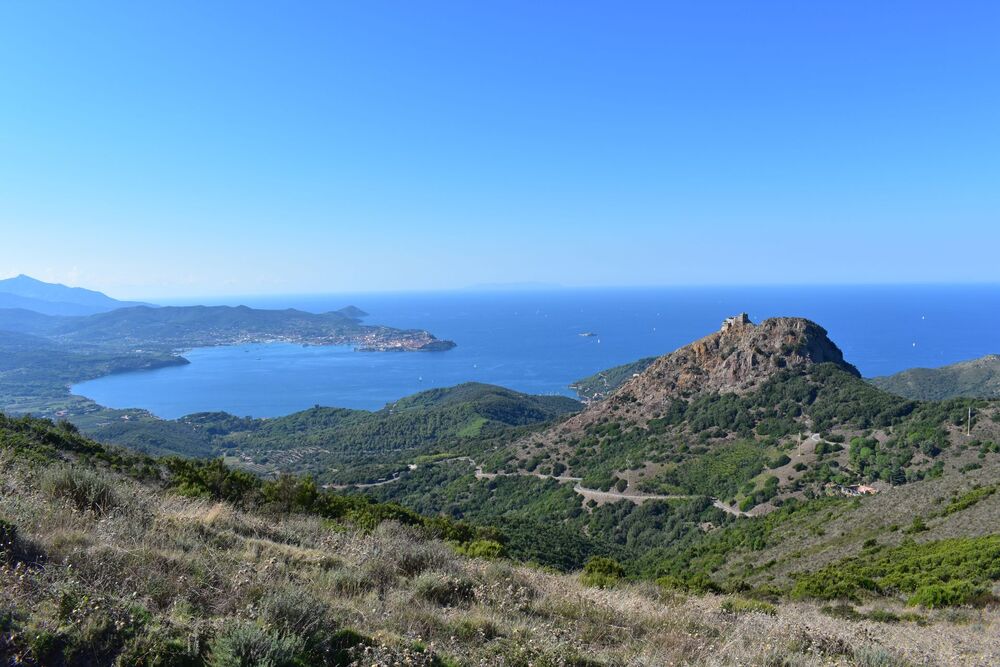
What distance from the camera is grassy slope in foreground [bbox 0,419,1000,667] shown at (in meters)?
3.28

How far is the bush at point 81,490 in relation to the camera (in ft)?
18.7

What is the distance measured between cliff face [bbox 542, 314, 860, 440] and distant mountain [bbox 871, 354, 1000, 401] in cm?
4085

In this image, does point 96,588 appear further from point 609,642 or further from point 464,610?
point 609,642

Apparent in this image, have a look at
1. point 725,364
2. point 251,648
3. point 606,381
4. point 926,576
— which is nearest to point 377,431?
point 725,364

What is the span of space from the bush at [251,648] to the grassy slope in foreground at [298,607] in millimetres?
11

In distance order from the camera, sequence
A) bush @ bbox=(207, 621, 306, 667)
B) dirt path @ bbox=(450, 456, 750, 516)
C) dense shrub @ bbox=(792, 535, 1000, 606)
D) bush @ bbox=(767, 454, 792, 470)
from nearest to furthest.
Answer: bush @ bbox=(207, 621, 306, 667), dense shrub @ bbox=(792, 535, 1000, 606), dirt path @ bbox=(450, 456, 750, 516), bush @ bbox=(767, 454, 792, 470)

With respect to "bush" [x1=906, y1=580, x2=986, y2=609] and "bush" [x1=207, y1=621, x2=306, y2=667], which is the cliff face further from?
"bush" [x1=207, y1=621, x2=306, y2=667]

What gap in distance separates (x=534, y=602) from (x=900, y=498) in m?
24.5

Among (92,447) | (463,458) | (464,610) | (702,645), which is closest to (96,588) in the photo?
(464,610)

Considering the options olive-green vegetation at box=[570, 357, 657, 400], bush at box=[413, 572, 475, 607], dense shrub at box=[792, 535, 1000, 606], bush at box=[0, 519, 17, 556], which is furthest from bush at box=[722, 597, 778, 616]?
olive-green vegetation at box=[570, 357, 657, 400]

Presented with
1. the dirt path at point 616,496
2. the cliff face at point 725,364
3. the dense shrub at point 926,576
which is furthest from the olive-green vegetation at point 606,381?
the dense shrub at point 926,576

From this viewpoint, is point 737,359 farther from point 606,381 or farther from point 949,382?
point 606,381

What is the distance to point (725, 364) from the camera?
183 feet

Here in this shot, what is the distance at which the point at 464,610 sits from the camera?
16.5 ft
